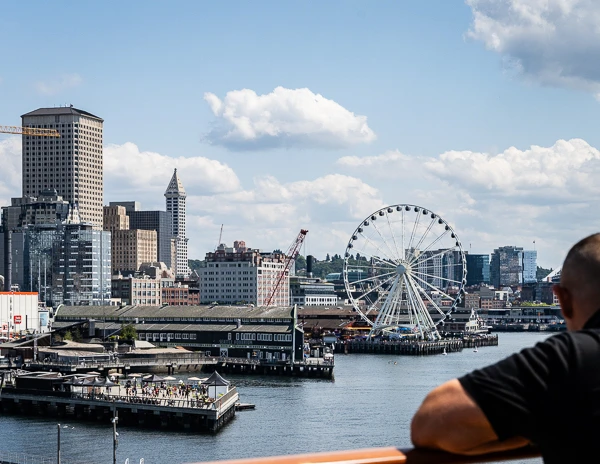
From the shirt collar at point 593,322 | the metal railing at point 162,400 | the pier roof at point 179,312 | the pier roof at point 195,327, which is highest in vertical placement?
the shirt collar at point 593,322

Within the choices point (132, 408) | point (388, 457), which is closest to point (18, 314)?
point (132, 408)

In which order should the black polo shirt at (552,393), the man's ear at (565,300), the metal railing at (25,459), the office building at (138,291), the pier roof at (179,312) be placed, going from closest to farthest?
the black polo shirt at (552,393)
the man's ear at (565,300)
the metal railing at (25,459)
the pier roof at (179,312)
the office building at (138,291)

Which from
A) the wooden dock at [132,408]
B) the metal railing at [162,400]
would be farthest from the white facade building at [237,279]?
the metal railing at [162,400]

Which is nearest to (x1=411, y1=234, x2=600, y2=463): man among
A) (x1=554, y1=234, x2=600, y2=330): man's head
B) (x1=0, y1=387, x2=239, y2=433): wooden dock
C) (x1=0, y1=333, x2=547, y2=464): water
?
(x1=554, y1=234, x2=600, y2=330): man's head

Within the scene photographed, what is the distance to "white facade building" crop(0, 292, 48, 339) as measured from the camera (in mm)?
104812

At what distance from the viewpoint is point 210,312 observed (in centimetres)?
9675

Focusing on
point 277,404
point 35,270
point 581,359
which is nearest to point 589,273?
point 581,359

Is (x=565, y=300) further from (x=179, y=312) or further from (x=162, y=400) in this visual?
(x=179, y=312)

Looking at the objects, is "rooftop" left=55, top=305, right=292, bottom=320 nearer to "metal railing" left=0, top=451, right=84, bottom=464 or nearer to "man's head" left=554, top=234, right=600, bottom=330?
"metal railing" left=0, top=451, right=84, bottom=464

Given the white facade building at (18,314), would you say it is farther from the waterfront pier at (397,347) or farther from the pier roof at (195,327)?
the waterfront pier at (397,347)

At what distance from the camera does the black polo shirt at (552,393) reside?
217 cm

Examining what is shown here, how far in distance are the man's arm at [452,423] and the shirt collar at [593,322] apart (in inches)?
11.3

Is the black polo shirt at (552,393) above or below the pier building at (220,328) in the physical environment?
above

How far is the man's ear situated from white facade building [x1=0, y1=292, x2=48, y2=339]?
103m
